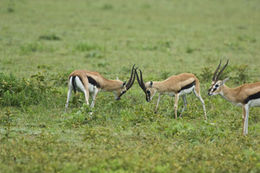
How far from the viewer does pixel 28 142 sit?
521 cm

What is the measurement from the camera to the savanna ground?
4.89 meters

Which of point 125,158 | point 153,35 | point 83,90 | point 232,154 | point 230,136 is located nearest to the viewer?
point 125,158

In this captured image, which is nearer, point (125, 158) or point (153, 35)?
point (125, 158)

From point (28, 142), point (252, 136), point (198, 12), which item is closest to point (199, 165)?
point (252, 136)

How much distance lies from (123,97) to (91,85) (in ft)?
3.23

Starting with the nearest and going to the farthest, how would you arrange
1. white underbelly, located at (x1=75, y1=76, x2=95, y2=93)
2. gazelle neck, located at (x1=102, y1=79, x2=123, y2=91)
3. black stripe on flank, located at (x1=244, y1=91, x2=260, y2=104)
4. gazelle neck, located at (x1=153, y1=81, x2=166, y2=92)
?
black stripe on flank, located at (x1=244, y1=91, x2=260, y2=104) → white underbelly, located at (x1=75, y1=76, x2=95, y2=93) → gazelle neck, located at (x1=153, y1=81, x2=166, y2=92) → gazelle neck, located at (x1=102, y1=79, x2=123, y2=91)

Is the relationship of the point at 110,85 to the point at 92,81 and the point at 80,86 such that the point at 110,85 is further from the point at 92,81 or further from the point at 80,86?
the point at 80,86

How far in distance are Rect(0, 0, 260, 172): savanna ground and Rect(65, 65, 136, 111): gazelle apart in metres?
0.22

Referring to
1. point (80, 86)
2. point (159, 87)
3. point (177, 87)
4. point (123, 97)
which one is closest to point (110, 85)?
point (123, 97)

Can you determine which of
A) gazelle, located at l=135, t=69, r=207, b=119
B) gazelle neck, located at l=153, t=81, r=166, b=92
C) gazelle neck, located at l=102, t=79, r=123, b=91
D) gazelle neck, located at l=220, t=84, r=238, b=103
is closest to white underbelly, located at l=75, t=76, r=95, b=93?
gazelle neck, located at l=102, t=79, r=123, b=91

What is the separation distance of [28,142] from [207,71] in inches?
197

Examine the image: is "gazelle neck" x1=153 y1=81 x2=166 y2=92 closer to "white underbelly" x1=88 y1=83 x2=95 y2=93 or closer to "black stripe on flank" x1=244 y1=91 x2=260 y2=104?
"white underbelly" x1=88 y1=83 x2=95 y2=93

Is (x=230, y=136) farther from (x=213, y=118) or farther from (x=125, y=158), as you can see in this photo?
(x=125, y=158)

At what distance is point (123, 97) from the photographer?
25.8ft
